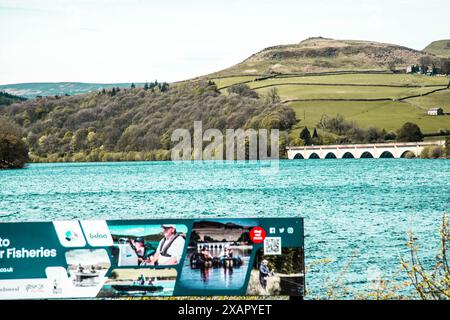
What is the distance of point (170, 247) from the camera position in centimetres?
1080

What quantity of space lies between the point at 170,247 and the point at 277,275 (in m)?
1.46

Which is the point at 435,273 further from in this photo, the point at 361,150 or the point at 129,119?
the point at 129,119

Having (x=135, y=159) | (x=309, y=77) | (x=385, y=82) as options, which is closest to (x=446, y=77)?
(x=385, y=82)

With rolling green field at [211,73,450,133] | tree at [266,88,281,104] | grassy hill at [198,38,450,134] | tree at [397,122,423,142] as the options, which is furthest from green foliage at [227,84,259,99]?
tree at [397,122,423,142]

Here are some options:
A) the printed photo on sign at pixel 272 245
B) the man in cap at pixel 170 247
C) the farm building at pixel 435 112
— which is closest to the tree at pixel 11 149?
the farm building at pixel 435 112

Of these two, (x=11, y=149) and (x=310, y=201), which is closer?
(x=310, y=201)

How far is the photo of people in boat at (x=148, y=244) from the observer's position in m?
10.8

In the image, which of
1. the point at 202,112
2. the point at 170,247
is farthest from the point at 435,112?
the point at 170,247

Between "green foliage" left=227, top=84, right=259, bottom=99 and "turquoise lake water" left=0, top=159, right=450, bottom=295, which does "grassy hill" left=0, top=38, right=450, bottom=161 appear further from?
"turquoise lake water" left=0, top=159, right=450, bottom=295

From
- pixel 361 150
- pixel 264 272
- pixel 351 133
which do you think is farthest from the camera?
pixel 351 133

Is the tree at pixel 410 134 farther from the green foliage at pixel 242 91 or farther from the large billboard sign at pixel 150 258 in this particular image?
the large billboard sign at pixel 150 258

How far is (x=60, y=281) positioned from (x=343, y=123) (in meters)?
139

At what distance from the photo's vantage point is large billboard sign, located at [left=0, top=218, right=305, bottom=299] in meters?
10.6
